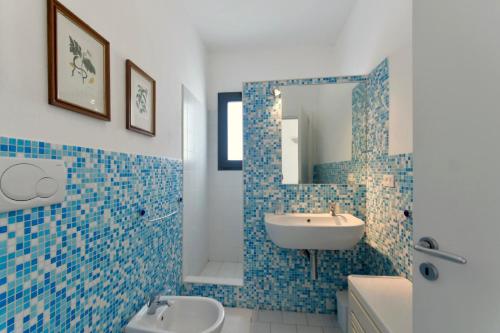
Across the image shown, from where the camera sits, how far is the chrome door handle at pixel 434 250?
Result: 59 cm

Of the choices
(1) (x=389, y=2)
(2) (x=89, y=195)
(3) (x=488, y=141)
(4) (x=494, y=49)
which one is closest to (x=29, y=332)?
(2) (x=89, y=195)

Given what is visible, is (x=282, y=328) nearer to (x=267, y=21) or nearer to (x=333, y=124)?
(x=333, y=124)

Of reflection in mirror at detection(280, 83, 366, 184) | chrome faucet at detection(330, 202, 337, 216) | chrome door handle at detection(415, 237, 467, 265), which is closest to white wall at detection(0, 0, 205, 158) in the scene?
reflection in mirror at detection(280, 83, 366, 184)

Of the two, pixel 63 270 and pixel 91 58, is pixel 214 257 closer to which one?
pixel 63 270

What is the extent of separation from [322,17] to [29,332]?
2.81 metres

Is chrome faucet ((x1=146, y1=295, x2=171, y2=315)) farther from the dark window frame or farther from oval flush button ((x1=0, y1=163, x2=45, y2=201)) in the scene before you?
the dark window frame

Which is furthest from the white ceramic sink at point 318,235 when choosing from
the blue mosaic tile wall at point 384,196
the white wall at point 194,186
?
the white wall at point 194,186

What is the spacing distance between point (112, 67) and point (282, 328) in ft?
6.80

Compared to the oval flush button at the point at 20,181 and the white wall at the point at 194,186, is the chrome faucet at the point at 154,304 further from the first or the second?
the oval flush button at the point at 20,181

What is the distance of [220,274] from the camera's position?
8.13 feet

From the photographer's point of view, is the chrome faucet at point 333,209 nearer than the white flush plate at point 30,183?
No

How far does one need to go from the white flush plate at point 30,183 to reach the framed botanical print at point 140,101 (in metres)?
0.51

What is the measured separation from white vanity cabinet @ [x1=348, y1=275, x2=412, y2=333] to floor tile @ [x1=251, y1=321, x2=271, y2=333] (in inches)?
31.5

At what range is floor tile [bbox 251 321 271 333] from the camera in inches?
70.3
